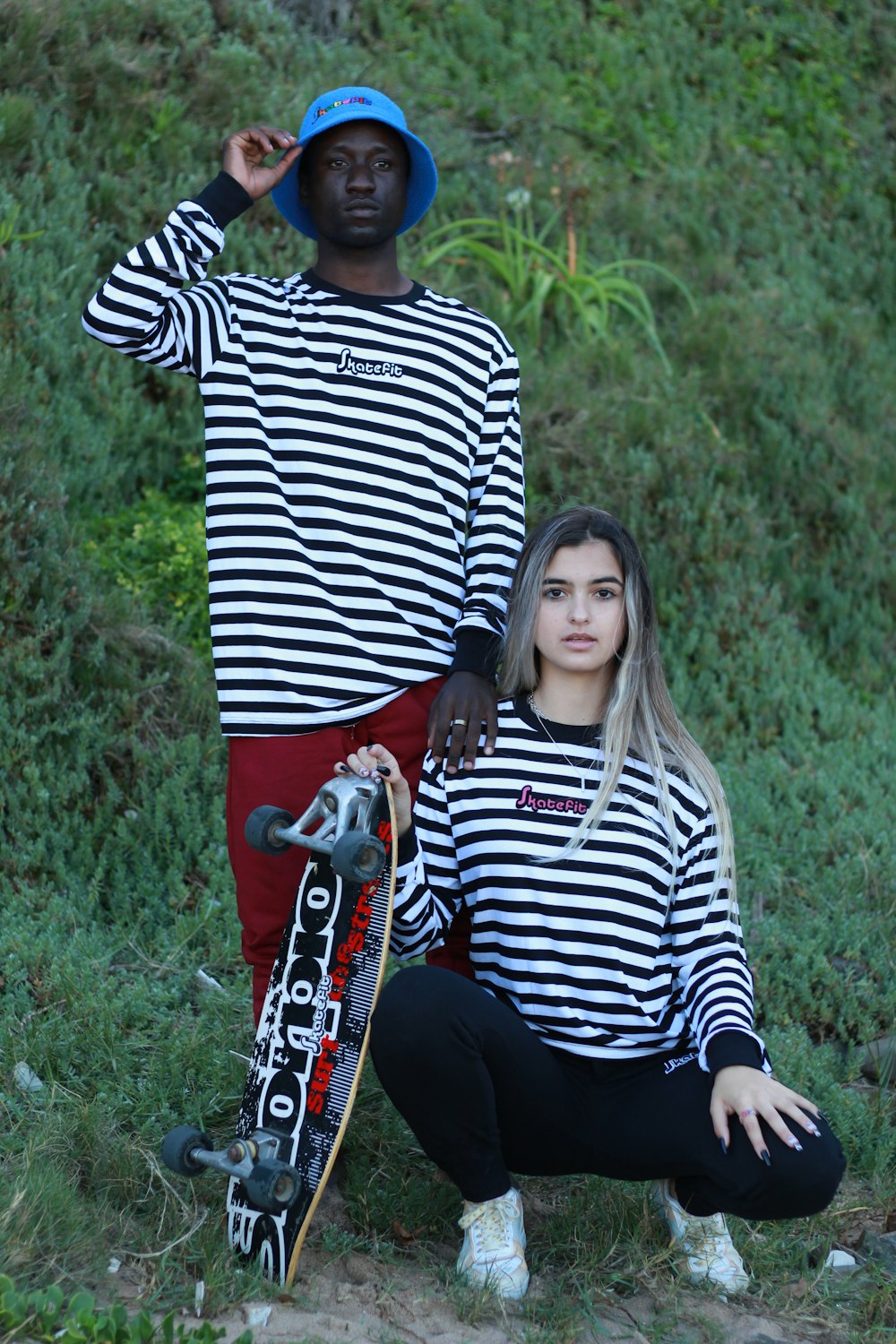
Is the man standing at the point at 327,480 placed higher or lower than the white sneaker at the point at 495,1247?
higher

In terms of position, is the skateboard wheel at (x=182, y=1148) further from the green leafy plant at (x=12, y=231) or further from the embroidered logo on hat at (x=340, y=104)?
the green leafy plant at (x=12, y=231)

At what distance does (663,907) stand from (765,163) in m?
6.86

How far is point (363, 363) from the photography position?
9.14 ft

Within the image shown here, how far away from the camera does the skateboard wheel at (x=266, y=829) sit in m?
2.46

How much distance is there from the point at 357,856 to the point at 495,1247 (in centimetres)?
85

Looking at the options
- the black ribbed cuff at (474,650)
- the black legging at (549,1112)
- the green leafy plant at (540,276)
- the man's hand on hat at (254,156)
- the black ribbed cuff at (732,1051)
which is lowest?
the black legging at (549,1112)

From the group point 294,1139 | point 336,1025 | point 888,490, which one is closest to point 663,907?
point 336,1025

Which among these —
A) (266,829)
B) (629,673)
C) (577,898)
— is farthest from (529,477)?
(266,829)

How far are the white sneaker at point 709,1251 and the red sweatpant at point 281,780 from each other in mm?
977

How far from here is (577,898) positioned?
2631 millimetres

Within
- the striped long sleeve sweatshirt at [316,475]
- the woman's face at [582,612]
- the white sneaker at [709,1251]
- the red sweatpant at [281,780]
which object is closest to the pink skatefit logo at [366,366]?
the striped long sleeve sweatshirt at [316,475]

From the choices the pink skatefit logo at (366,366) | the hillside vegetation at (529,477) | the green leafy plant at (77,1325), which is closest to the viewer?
the green leafy plant at (77,1325)

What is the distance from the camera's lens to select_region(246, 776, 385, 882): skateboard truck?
240 cm

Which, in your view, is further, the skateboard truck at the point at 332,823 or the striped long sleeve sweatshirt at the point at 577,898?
the striped long sleeve sweatshirt at the point at 577,898
